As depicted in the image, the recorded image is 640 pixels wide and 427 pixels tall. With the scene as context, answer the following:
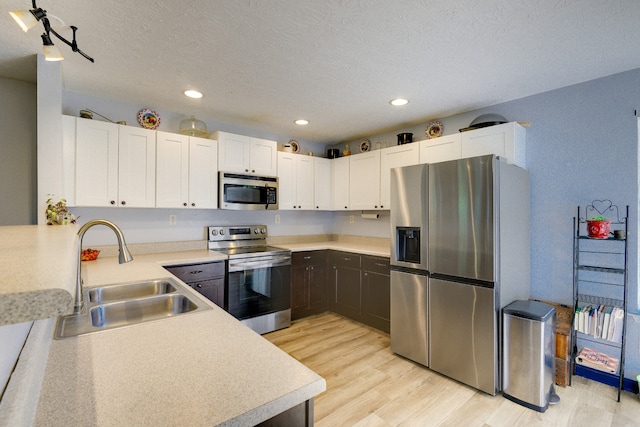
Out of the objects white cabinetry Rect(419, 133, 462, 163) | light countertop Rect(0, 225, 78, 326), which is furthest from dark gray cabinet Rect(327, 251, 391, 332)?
light countertop Rect(0, 225, 78, 326)

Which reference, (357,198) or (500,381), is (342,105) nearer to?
(357,198)

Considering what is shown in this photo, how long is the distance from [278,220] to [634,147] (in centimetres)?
358

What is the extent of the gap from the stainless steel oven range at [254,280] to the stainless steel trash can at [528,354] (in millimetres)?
2205

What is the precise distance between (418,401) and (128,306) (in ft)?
6.59

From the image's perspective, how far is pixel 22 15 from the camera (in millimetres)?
1298

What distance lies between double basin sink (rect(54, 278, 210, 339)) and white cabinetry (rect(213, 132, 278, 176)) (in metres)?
1.73

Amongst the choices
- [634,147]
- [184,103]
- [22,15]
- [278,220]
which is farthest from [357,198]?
[22,15]

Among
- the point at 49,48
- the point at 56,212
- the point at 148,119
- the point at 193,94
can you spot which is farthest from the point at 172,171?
the point at 49,48

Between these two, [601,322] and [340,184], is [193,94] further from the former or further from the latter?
[601,322]

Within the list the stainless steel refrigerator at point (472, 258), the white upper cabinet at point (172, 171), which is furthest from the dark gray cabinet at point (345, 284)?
the white upper cabinet at point (172, 171)

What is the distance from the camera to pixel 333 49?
79.0 inches

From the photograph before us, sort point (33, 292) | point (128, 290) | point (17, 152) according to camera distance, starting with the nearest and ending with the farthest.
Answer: point (33, 292), point (128, 290), point (17, 152)

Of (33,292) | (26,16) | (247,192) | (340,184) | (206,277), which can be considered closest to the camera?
(33,292)

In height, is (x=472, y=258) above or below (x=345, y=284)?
above
